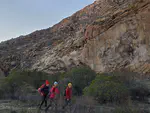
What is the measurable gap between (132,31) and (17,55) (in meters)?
21.7

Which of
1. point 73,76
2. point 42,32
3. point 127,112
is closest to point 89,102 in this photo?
point 127,112

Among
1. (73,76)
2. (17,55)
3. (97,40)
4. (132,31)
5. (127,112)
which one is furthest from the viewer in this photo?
(17,55)

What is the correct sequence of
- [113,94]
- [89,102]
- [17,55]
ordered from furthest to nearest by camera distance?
[17,55], [113,94], [89,102]

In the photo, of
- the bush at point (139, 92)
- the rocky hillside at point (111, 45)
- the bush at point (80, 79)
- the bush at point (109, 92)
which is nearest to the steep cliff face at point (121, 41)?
the rocky hillside at point (111, 45)

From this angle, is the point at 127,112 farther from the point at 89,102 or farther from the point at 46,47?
the point at 46,47

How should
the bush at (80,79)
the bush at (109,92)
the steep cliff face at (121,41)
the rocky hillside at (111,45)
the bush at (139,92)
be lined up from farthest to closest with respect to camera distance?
1. the rocky hillside at (111,45)
2. the steep cliff face at (121,41)
3. the bush at (80,79)
4. the bush at (139,92)
5. the bush at (109,92)

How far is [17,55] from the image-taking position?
121 feet

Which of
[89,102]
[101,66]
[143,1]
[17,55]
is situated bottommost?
[89,102]

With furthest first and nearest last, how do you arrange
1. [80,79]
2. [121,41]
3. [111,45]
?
1. [111,45]
2. [121,41]
3. [80,79]

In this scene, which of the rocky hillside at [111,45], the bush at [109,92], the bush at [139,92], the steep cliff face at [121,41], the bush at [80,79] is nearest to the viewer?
the bush at [109,92]

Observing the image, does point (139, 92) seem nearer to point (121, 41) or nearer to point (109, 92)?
point (109, 92)

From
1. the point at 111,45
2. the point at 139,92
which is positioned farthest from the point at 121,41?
the point at 139,92

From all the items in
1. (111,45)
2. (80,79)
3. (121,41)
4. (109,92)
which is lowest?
(109,92)

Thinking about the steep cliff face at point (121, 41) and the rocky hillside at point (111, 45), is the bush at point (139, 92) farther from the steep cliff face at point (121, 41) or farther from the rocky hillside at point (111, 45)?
the steep cliff face at point (121, 41)
